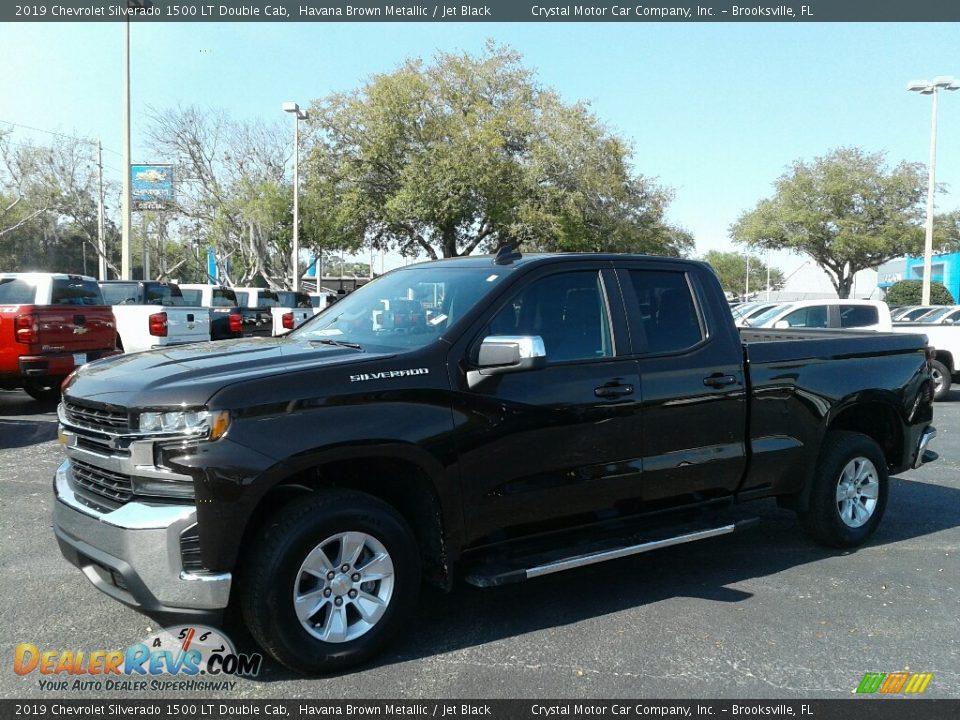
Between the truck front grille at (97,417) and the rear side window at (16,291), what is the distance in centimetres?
769

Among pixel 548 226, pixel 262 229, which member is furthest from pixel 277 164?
pixel 548 226

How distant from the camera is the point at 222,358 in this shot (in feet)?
13.2

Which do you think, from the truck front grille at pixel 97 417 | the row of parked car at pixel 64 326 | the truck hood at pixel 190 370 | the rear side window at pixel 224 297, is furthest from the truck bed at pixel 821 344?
the rear side window at pixel 224 297

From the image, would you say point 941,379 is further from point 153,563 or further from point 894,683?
point 153,563

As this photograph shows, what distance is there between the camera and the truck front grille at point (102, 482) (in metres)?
3.57

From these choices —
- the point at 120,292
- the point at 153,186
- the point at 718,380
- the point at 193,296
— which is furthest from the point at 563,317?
the point at 153,186

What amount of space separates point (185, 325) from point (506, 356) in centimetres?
1081

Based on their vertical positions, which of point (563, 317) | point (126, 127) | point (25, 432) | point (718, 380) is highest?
point (126, 127)

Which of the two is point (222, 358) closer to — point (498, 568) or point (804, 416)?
point (498, 568)

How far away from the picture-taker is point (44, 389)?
490 inches

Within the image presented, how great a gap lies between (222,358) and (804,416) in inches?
143

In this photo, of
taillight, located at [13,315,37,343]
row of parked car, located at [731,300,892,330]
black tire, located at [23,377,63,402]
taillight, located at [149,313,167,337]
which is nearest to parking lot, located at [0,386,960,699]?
taillight, located at [13,315,37,343]

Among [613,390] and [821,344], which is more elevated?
[821,344]

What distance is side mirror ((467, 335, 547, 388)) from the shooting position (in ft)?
12.8
